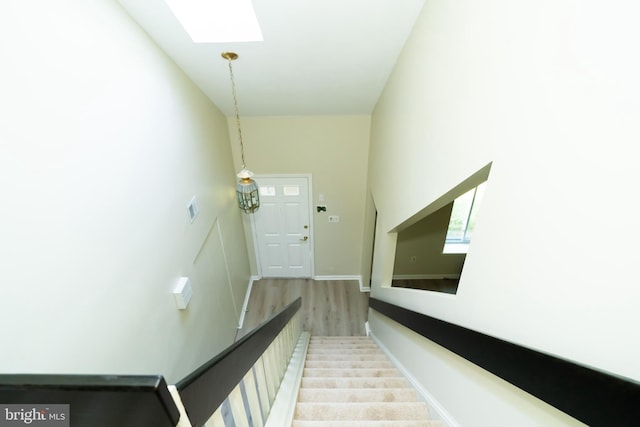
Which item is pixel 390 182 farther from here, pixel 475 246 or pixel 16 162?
pixel 16 162

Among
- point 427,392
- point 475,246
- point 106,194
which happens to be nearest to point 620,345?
point 475,246

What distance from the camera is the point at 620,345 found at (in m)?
0.56

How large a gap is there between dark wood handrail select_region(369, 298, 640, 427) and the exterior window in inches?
157

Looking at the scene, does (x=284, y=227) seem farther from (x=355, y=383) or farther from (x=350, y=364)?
(x=355, y=383)

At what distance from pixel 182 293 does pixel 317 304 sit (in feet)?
9.46

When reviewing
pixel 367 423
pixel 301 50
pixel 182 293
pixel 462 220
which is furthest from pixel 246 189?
pixel 462 220

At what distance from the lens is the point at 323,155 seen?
4105mm

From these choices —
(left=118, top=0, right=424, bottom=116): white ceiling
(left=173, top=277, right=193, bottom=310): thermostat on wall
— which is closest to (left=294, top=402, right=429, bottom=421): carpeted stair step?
(left=173, top=277, right=193, bottom=310): thermostat on wall

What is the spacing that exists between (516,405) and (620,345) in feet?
1.43

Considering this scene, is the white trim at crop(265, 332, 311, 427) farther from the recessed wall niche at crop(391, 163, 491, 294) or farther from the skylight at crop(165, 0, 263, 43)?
the recessed wall niche at crop(391, 163, 491, 294)

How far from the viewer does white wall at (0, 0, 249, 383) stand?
1.02 metres

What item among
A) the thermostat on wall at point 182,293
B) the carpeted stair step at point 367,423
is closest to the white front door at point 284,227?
the thermostat on wall at point 182,293

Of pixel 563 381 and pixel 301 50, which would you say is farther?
pixel 301 50

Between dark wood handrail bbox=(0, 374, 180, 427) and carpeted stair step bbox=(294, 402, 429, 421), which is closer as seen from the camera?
dark wood handrail bbox=(0, 374, 180, 427)
